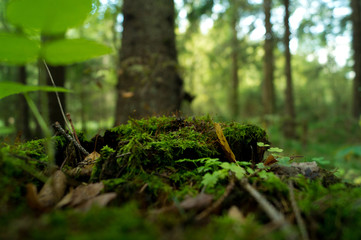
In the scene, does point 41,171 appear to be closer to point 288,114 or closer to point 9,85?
point 9,85

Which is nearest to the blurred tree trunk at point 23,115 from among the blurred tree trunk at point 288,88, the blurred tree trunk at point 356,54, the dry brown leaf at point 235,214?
the dry brown leaf at point 235,214

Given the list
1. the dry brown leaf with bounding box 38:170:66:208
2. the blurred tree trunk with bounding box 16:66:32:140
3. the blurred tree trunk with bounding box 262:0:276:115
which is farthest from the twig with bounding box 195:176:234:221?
the blurred tree trunk with bounding box 262:0:276:115

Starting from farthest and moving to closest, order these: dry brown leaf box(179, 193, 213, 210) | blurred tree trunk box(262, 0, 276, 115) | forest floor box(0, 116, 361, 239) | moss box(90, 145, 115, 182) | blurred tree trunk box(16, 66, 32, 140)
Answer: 1. blurred tree trunk box(262, 0, 276, 115)
2. blurred tree trunk box(16, 66, 32, 140)
3. moss box(90, 145, 115, 182)
4. dry brown leaf box(179, 193, 213, 210)
5. forest floor box(0, 116, 361, 239)

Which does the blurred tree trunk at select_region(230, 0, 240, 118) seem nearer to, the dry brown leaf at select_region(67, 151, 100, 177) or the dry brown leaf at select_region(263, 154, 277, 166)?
the dry brown leaf at select_region(263, 154, 277, 166)

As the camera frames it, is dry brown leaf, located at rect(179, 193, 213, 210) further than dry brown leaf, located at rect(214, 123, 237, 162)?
No

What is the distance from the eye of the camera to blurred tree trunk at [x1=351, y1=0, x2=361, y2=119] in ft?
37.6

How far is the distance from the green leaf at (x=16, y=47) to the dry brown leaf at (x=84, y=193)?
0.68 metres

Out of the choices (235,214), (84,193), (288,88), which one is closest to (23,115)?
(84,193)

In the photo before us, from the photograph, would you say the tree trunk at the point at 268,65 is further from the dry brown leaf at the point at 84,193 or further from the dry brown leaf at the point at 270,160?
the dry brown leaf at the point at 84,193

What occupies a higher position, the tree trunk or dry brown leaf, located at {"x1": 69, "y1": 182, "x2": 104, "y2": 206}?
the tree trunk

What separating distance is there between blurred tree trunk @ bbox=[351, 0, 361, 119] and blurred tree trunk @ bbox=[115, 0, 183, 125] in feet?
Answer: 35.9

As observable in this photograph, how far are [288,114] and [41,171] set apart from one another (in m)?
12.2

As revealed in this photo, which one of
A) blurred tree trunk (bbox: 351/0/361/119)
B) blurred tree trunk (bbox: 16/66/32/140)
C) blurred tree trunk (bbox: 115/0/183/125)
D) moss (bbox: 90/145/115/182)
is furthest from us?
blurred tree trunk (bbox: 351/0/361/119)

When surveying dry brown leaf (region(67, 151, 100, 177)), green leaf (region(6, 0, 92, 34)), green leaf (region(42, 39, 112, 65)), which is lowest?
dry brown leaf (region(67, 151, 100, 177))
